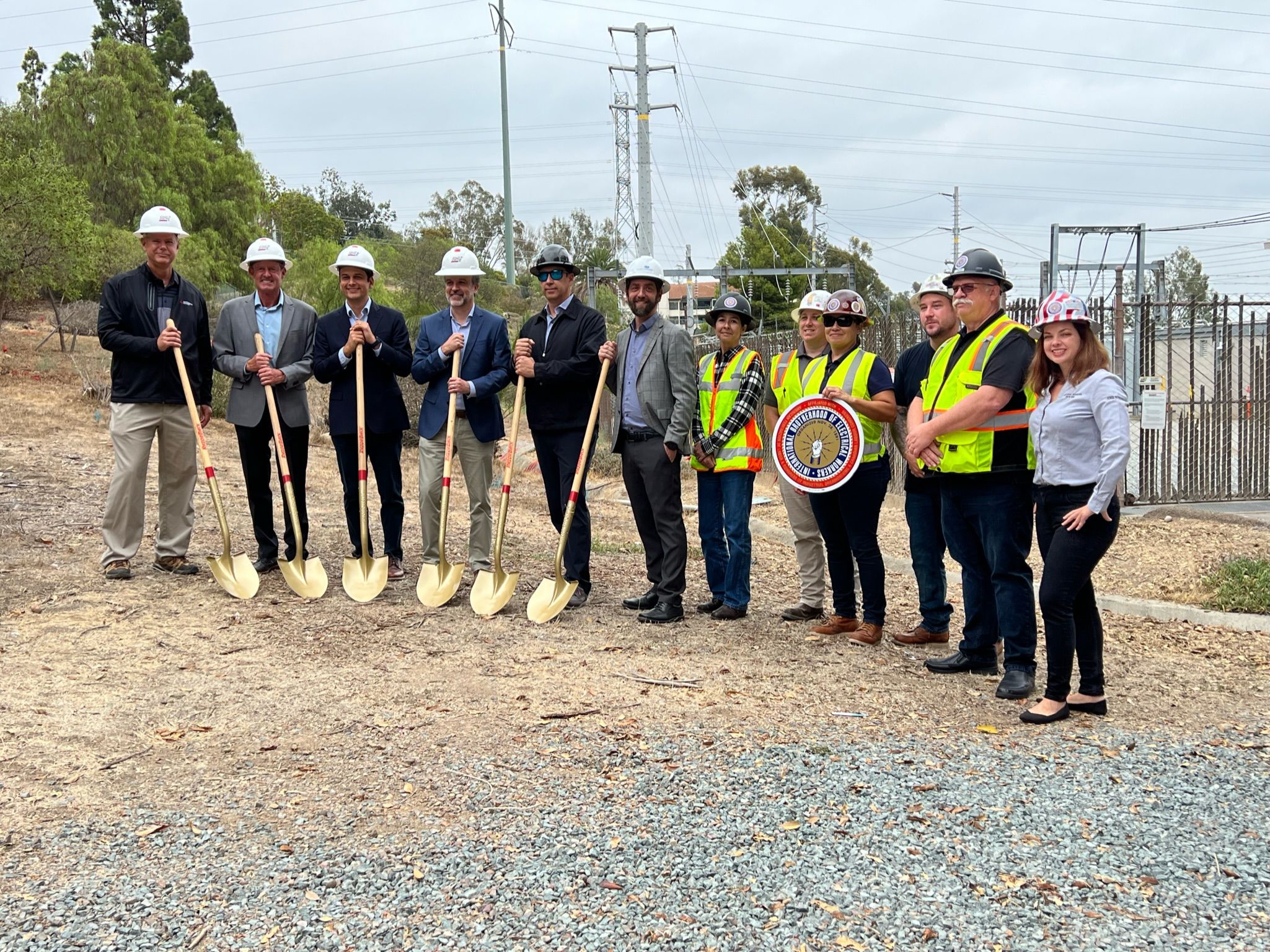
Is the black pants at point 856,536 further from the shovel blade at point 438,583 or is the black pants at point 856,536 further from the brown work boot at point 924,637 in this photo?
the shovel blade at point 438,583

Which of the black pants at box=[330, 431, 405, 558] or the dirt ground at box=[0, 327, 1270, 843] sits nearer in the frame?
the dirt ground at box=[0, 327, 1270, 843]

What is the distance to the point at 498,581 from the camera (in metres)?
6.66

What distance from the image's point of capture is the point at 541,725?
4691 millimetres

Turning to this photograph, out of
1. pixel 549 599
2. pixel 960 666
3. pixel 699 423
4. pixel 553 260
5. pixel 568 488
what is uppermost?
pixel 553 260

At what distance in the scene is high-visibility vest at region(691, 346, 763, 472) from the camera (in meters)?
6.49

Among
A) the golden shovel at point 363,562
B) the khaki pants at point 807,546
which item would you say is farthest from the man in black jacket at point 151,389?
the khaki pants at point 807,546

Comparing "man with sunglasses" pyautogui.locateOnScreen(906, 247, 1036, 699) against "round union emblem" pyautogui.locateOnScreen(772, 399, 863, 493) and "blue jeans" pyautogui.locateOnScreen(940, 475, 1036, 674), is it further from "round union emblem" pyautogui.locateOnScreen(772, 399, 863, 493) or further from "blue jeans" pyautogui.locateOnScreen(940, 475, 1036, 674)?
"round union emblem" pyautogui.locateOnScreen(772, 399, 863, 493)

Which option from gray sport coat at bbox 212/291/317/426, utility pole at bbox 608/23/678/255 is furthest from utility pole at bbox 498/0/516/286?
gray sport coat at bbox 212/291/317/426

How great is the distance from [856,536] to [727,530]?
79cm

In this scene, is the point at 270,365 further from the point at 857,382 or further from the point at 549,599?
the point at 857,382

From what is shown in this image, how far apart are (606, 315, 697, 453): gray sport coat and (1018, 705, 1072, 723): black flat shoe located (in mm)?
2500

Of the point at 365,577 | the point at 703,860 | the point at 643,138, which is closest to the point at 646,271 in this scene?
the point at 365,577

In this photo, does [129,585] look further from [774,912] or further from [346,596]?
[774,912]

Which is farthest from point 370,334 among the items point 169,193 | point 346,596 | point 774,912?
point 169,193
